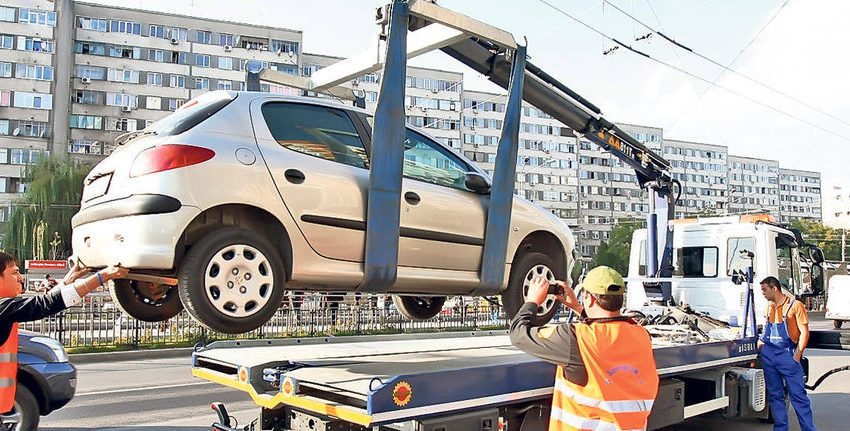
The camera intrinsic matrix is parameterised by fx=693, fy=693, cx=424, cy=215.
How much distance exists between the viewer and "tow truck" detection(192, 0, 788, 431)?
3707mm

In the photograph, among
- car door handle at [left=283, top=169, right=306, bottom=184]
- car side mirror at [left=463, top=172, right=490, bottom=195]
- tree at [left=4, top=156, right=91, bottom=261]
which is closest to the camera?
car door handle at [left=283, top=169, right=306, bottom=184]

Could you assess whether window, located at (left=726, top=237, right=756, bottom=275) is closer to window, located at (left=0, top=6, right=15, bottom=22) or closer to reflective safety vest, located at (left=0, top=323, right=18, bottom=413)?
reflective safety vest, located at (left=0, top=323, right=18, bottom=413)

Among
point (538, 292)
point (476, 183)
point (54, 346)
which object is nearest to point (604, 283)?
point (538, 292)

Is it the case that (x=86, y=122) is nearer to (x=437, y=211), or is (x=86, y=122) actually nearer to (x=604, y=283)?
(x=437, y=211)

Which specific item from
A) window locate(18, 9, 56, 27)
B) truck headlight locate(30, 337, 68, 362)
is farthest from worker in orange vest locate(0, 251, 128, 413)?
window locate(18, 9, 56, 27)

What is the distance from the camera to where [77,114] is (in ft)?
167

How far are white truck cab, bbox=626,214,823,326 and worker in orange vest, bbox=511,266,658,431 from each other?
193 inches

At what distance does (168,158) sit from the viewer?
3.83m

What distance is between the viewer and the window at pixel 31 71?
161 ft

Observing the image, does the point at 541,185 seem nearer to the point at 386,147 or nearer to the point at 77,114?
the point at 77,114

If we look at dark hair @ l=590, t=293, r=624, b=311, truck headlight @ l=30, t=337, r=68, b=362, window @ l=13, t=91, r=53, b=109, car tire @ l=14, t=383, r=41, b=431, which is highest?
window @ l=13, t=91, r=53, b=109

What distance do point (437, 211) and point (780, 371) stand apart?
13.7 ft

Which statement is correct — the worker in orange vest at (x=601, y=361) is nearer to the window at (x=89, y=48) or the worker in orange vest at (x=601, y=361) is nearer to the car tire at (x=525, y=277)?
the car tire at (x=525, y=277)

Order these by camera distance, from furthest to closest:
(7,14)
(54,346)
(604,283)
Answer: (7,14) < (54,346) < (604,283)
